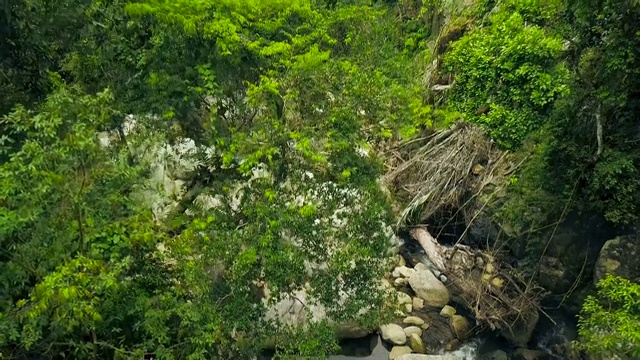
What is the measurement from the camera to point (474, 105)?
33.6ft

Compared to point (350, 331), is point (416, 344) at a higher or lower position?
lower

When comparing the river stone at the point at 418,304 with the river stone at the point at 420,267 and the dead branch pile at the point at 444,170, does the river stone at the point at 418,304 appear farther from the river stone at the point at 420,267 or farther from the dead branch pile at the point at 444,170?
the dead branch pile at the point at 444,170

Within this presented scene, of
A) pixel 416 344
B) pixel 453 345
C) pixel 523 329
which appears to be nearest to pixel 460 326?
pixel 453 345

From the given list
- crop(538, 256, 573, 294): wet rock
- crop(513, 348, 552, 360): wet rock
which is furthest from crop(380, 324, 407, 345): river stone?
crop(538, 256, 573, 294): wet rock

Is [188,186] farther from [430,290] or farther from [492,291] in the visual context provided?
[492,291]

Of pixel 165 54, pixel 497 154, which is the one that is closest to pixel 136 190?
pixel 165 54

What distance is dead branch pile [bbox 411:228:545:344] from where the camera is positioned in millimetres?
8586

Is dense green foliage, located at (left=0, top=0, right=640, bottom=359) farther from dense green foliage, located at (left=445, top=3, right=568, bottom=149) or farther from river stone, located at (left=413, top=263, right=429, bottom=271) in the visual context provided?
river stone, located at (left=413, top=263, right=429, bottom=271)

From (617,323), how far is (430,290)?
15.0 feet

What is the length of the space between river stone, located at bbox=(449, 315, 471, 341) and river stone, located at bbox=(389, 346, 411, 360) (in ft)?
3.30

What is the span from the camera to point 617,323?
540cm

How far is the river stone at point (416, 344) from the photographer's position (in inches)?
353

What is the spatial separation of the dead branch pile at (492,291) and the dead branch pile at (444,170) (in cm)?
115

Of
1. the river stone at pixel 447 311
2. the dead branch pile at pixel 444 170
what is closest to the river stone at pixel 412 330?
the river stone at pixel 447 311
